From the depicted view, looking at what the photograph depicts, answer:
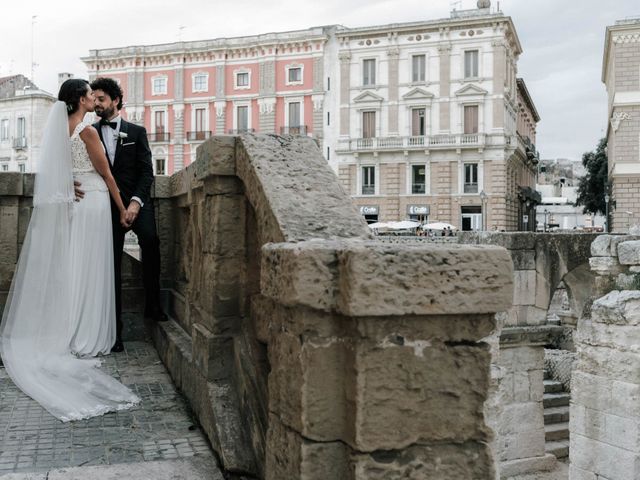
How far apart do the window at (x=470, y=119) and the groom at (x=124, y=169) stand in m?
39.0

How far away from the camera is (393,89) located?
A: 44.3 metres

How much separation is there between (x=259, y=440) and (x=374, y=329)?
3.35 ft

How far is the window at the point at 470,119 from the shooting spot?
43125 millimetres

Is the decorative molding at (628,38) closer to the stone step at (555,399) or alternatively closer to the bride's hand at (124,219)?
the stone step at (555,399)

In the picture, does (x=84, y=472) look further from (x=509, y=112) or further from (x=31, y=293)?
(x=509, y=112)

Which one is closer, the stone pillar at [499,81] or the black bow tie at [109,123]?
the black bow tie at [109,123]

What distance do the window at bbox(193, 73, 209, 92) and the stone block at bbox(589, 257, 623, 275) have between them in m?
41.0

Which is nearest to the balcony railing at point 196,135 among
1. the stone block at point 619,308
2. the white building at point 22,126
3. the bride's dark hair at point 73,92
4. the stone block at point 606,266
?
the white building at point 22,126

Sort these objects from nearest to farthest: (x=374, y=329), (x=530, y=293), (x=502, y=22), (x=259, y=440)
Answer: (x=374, y=329)
(x=259, y=440)
(x=530, y=293)
(x=502, y=22)

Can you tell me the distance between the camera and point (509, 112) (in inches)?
1812

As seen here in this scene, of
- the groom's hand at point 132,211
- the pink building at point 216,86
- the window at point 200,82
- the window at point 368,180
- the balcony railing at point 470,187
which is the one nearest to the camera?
the groom's hand at point 132,211

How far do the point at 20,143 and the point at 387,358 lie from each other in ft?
178

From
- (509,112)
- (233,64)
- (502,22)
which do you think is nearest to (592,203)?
(509,112)

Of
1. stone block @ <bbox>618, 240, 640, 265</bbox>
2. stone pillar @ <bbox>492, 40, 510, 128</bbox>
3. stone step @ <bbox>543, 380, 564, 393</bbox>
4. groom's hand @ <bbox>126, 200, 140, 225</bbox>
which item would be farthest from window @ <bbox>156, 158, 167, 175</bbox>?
groom's hand @ <bbox>126, 200, 140, 225</bbox>
